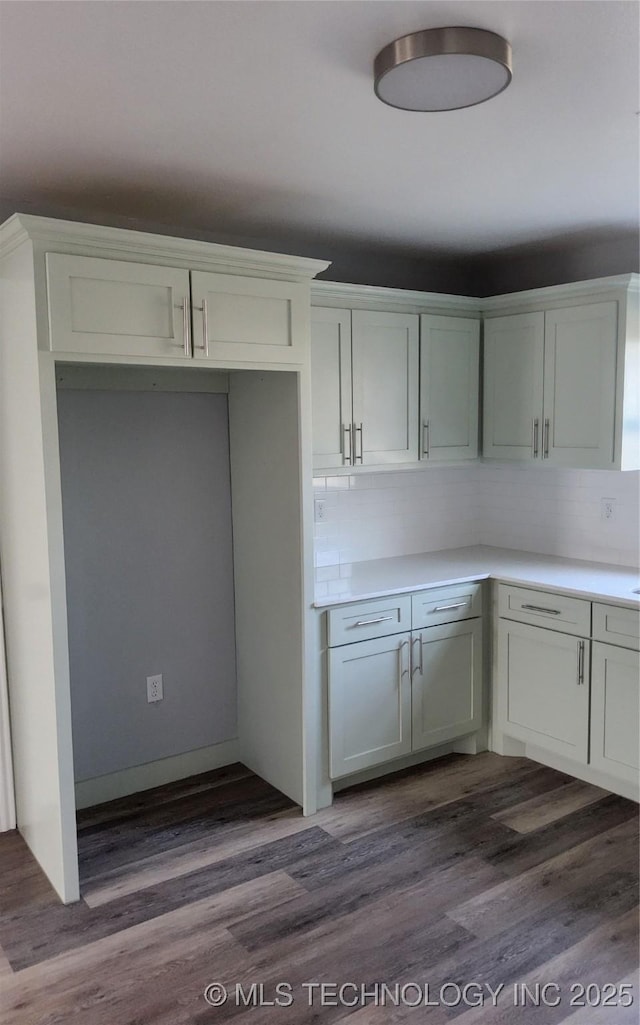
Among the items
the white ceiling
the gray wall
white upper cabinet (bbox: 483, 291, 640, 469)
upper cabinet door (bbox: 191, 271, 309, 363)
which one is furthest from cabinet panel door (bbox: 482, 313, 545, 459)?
the gray wall

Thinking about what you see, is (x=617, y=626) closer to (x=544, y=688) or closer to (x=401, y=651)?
(x=544, y=688)

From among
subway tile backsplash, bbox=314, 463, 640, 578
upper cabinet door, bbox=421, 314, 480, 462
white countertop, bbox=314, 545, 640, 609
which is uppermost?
upper cabinet door, bbox=421, 314, 480, 462

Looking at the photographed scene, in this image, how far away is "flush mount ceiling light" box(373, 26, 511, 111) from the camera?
5.77 feet

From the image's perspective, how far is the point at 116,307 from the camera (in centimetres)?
263

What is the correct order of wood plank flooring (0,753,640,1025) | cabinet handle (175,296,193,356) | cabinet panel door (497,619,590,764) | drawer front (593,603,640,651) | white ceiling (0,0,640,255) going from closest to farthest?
white ceiling (0,0,640,255) < wood plank flooring (0,753,640,1025) < cabinet handle (175,296,193,356) < drawer front (593,603,640,651) < cabinet panel door (497,619,590,764)

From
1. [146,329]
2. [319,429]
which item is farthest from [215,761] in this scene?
[146,329]

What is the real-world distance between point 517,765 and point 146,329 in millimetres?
2599

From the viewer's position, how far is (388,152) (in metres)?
2.50

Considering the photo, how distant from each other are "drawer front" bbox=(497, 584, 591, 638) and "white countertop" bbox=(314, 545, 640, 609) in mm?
45

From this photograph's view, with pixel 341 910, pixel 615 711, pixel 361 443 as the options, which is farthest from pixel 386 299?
pixel 341 910

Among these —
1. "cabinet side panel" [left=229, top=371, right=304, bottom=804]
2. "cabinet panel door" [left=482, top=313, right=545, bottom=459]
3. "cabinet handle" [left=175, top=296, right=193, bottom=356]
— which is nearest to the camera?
"cabinet handle" [left=175, top=296, right=193, bottom=356]

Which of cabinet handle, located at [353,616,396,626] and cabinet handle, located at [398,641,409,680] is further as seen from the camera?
cabinet handle, located at [398,641,409,680]

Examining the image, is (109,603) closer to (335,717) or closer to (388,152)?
(335,717)

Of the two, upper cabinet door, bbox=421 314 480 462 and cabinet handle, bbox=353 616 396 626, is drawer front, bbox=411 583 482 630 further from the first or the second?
upper cabinet door, bbox=421 314 480 462
